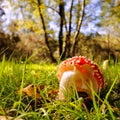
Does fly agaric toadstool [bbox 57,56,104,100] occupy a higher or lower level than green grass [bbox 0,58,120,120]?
higher

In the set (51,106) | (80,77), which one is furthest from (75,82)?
(51,106)

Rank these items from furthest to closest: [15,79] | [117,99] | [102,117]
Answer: [15,79] → [117,99] → [102,117]

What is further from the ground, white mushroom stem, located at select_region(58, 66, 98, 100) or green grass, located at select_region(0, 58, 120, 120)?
white mushroom stem, located at select_region(58, 66, 98, 100)

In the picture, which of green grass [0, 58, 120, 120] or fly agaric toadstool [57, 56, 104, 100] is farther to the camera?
fly agaric toadstool [57, 56, 104, 100]

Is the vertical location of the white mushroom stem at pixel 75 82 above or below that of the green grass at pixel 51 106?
above

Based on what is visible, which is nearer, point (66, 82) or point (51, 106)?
point (51, 106)

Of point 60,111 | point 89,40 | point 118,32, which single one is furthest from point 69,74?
point 89,40

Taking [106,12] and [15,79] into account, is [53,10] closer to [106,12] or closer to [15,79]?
[106,12]

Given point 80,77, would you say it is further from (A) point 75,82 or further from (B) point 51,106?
(B) point 51,106
